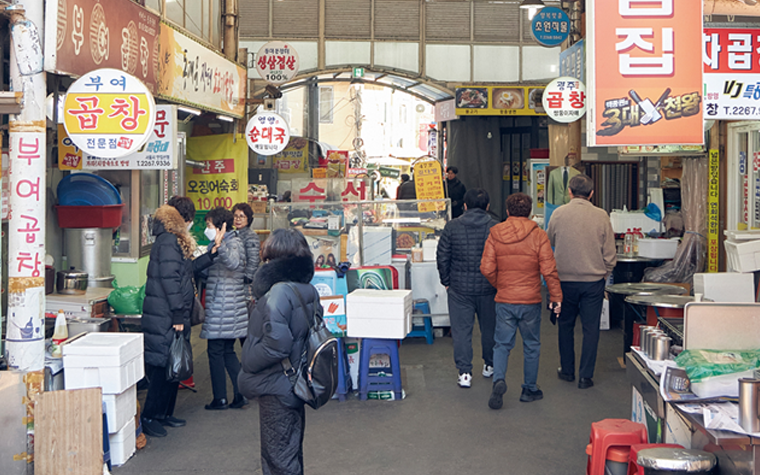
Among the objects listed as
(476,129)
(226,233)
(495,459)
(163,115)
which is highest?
(476,129)

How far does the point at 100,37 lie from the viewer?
6875 mm

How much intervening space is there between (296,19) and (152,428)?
15231mm

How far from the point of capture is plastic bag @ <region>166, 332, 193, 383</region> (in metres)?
5.95

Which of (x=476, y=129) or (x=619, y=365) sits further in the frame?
(x=476, y=129)

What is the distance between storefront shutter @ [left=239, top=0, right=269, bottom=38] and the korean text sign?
15.6 m

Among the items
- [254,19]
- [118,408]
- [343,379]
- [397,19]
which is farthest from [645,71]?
[254,19]

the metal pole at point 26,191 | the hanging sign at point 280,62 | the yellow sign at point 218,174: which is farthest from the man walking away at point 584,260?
the hanging sign at point 280,62

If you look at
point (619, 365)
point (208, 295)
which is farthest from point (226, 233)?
point (619, 365)

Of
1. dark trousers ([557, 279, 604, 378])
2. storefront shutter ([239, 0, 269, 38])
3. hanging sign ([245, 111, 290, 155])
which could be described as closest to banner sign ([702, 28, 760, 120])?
dark trousers ([557, 279, 604, 378])

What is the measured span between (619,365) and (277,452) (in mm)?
5097

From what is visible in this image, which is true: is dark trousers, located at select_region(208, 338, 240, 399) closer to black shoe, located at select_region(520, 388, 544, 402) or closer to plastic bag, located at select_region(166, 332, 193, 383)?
plastic bag, located at select_region(166, 332, 193, 383)

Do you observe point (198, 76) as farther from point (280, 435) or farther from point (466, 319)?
point (280, 435)

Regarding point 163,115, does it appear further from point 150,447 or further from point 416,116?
point 416,116

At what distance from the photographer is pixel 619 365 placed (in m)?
8.19
